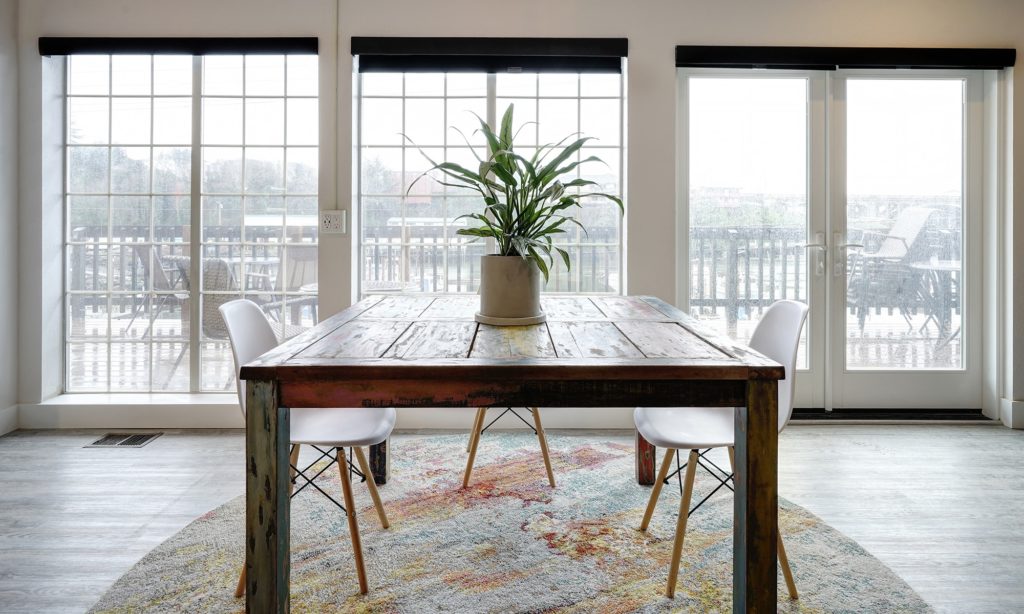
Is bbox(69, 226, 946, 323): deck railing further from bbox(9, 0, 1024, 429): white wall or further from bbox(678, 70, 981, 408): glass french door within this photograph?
bbox(9, 0, 1024, 429): white wall

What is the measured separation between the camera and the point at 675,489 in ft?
8.88

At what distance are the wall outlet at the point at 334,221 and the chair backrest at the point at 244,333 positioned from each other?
151cm

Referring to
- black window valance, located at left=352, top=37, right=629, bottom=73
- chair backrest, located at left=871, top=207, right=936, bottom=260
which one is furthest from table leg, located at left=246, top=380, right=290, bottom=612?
chair backrest, located at left=871, top=207, right=936, bottom=260

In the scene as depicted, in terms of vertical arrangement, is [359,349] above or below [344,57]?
below

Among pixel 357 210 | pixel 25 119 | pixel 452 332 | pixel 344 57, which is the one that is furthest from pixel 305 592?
pixel 25 119

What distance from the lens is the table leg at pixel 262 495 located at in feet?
4.62

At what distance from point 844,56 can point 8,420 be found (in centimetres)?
497

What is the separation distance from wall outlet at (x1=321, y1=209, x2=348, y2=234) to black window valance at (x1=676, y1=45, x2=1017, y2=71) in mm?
2048

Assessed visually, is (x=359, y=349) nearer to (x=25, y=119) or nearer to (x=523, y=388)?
(x=523, y=388)

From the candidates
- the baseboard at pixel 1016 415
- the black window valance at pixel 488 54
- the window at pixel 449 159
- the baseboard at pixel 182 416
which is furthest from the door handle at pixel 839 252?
the black window valance at pixel 488 54

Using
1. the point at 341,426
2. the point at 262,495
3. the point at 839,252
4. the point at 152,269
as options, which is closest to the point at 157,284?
the point at 152,269

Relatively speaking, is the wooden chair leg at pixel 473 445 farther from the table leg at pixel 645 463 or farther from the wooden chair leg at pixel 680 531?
the wooden chair leg at pixel 680 531

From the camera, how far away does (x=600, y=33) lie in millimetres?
3725

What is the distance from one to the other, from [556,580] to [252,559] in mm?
913
